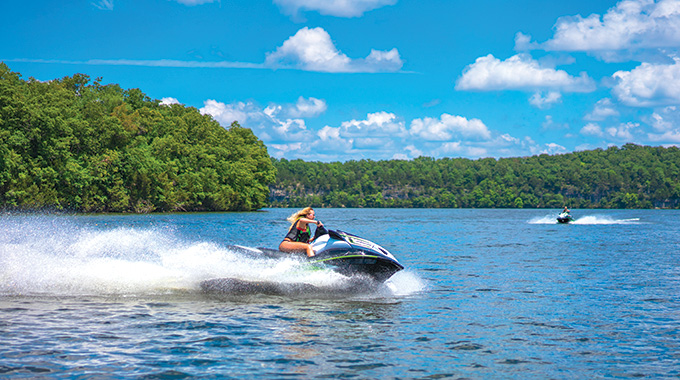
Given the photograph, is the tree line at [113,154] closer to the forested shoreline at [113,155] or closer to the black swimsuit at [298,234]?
the forested shoreline at [113,155]

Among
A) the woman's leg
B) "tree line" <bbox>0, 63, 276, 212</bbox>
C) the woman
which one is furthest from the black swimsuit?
"tree line" <bbox>0, 63, 276, 212</bbox>

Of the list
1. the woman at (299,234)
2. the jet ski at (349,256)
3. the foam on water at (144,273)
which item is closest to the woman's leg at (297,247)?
the woman at (299,234)

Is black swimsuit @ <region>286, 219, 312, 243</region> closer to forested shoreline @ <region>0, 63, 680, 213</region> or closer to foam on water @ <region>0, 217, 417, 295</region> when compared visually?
foam on water @ <region>0, 217, 417, 295</region>

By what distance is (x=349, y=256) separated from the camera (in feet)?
46.6

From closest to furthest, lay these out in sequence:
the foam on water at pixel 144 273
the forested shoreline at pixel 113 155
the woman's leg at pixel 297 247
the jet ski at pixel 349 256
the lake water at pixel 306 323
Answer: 1. the lake water at pixel 306 323
2. the jet ski at pixel 349 256
3. the woman's leg at pixel 297 247
4. the foam on water at pixel 144 273
5. the forested shoreline at pixel 113 155

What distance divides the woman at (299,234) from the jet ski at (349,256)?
147 millimetres

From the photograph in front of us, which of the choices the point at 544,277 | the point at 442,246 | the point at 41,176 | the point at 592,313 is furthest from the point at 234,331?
the point at 41,176

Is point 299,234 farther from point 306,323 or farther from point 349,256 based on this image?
point 306,323

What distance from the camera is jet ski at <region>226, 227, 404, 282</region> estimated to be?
46.8 ft

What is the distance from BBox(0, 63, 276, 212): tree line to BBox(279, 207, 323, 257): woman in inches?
2096

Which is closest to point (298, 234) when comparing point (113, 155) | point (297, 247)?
point (297, 247)

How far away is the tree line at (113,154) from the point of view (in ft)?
205

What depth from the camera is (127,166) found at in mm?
77062

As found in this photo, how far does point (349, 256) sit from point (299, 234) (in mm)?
1322
